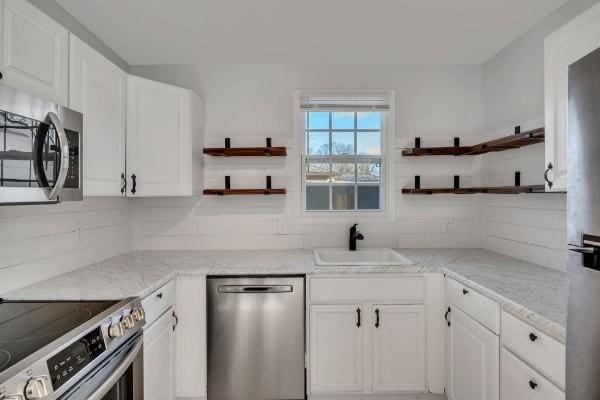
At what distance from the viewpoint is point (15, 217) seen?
159cm

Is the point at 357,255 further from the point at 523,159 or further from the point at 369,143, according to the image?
the point at 523,159

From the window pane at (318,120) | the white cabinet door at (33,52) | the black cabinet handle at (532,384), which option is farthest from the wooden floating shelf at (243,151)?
the black cabinet handle at (532,384)

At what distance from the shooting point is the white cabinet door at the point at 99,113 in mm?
1599

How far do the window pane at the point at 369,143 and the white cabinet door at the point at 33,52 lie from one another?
6.86 ft

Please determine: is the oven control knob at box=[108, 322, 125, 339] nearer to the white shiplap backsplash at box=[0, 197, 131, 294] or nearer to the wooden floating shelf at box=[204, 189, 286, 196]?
the white shiplap backsplash at box=[0, 197, 131, 294]

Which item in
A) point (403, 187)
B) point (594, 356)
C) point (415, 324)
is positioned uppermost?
point (403, 187)

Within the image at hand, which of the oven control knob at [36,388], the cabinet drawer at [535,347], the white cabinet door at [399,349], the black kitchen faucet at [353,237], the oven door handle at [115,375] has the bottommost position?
the white cabinet door at [399,349]

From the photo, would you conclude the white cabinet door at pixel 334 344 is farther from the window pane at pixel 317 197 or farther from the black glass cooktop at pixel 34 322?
the black glass cooktop at pixel 34 322

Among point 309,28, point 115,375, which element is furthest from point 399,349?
point 309,28

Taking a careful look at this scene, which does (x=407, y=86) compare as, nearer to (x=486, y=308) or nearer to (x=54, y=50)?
(x=486, y=308)

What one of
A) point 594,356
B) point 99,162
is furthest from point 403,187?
point 99,162

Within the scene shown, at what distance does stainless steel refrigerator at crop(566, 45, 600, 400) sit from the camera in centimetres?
80

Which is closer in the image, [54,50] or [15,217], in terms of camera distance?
[54,50]

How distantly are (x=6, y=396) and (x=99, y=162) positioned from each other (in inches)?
51.5
